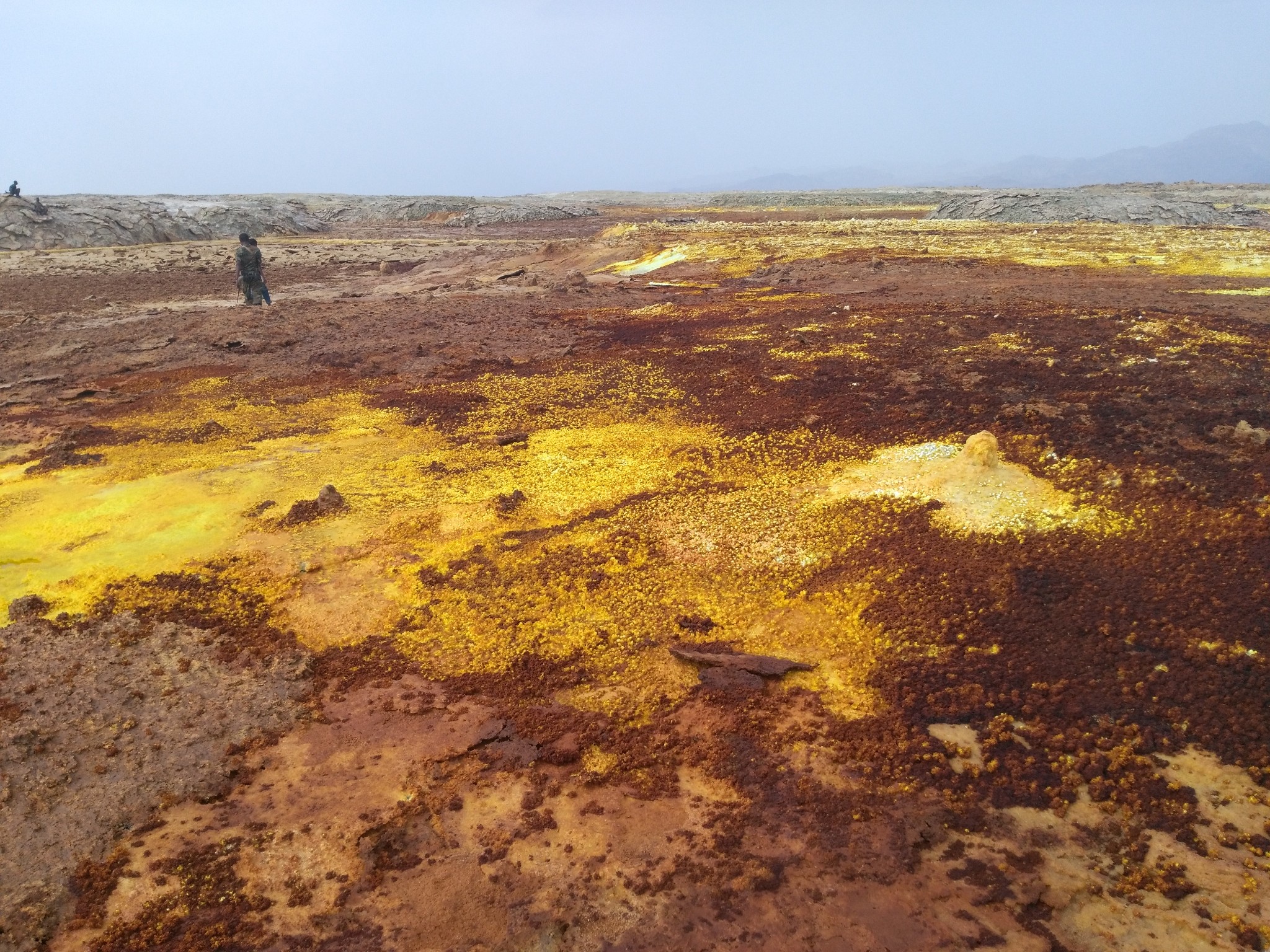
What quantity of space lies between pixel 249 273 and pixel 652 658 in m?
17.2

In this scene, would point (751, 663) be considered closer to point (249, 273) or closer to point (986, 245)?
point (249, 273)

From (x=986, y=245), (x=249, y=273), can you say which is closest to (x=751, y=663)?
(x=249, y=273)

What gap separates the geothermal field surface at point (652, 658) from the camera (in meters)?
3.27

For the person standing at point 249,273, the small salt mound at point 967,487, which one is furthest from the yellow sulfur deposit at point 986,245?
the small salt mound at point 967,487

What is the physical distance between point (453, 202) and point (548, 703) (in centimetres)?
6362

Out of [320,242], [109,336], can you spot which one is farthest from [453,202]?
[109,336]

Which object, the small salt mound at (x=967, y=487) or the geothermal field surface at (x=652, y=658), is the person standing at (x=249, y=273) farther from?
the small salt mound at (x=967, y=487)

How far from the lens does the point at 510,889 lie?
10.9 ft

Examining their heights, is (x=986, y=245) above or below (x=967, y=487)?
above

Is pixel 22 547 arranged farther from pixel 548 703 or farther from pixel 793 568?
pixel 793 568

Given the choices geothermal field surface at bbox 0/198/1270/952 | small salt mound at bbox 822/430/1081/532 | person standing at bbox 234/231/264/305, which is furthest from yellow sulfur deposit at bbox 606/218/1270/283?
small salt mound at bbox 822/430/1081/532

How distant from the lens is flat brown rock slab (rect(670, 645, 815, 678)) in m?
4.66

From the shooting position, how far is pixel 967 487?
6.84 m

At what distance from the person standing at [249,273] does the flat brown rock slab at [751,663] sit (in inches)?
676
